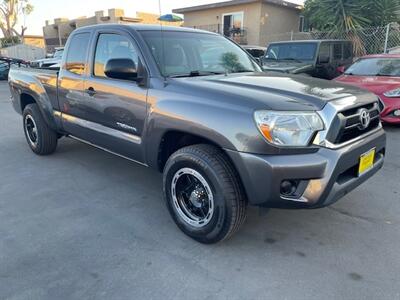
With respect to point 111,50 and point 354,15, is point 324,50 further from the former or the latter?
point 111,50

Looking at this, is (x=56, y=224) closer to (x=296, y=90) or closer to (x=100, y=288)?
(x=100, y=288)

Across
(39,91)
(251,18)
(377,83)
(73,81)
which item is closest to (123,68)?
(73,81)

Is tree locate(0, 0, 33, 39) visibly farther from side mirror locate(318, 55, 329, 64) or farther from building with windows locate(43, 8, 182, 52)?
side mirror locate(318, 55, 329, 64)

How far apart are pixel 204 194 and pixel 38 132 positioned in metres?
3.23

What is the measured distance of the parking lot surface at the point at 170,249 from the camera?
95.2 inches

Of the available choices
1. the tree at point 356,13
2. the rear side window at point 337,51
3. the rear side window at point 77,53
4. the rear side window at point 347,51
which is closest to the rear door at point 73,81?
the rear side window at point 77,53

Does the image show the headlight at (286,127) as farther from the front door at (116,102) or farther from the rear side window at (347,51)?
the rear side window at (347,51)

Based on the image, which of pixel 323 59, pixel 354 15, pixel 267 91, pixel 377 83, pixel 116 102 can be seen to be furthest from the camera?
pixel 354 15

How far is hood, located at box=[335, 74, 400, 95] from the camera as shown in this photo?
649cm

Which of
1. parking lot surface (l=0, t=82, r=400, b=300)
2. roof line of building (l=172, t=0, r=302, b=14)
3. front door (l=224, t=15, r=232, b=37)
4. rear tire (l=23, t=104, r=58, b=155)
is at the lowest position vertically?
parking lot surface (l=0, t=82, r=400, b=300)

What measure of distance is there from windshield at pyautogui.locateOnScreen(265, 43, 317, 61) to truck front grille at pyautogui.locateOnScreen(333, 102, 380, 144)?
6708 millimetres

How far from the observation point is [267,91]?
275 centimetres

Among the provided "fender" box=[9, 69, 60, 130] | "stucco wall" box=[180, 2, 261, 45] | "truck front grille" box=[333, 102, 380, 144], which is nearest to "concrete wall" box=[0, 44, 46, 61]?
"stucco wall" box=[180, 2, 261, 45]

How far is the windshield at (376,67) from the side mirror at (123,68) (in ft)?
18.8
